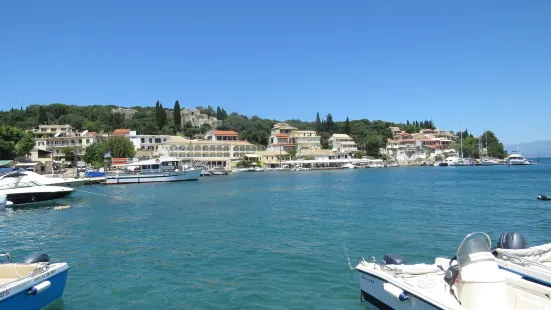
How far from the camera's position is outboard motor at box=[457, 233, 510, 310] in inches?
254

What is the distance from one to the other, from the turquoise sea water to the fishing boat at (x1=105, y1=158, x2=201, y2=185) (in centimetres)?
2912

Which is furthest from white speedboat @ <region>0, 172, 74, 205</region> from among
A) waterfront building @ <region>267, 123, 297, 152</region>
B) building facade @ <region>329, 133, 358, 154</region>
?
building facade @ <region>329, 133, 358, 154</region>

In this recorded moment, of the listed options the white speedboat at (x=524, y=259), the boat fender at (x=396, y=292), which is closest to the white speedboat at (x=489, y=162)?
the white speedboat at (x=524, y=259)

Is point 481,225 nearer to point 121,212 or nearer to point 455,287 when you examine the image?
point 455,287

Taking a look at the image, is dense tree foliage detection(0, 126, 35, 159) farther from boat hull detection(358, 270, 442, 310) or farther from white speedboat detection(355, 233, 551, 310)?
white speedboat detection(355, 233, 551, 310)

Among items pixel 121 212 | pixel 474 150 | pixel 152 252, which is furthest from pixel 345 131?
pixel 152 252

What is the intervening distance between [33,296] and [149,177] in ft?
175

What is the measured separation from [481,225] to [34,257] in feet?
62.9

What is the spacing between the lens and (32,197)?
104 ft

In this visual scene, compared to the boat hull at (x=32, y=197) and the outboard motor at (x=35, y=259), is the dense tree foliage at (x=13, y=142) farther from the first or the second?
the outboard motor at (x=35, y=259)

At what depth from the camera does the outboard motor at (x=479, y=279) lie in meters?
6.45

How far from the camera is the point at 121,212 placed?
2734 cm

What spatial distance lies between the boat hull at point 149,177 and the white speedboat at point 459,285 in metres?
55.0

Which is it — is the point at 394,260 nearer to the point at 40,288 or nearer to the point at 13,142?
the point at 40,288
